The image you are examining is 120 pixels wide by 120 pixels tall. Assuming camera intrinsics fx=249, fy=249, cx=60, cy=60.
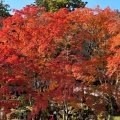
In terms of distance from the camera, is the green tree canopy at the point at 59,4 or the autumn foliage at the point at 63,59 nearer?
the autumn foliage at the point at 63,59

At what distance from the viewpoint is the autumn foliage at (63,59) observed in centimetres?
1505

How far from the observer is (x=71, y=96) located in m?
15.7

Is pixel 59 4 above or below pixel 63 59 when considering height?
above

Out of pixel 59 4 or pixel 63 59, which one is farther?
pixel 59 4

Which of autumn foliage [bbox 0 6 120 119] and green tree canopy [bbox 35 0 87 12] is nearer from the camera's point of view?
autumn foliage [bbox 0 6 120 119]

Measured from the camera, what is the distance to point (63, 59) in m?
16.1

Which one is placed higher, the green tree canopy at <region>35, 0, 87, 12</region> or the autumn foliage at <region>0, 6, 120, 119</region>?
the green tree canopy at <region>35, 0, 87, 12</region>

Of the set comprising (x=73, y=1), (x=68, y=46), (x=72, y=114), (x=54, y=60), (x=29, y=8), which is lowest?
(x=72, y=114)

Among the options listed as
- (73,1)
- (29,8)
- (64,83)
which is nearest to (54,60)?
(64,83)

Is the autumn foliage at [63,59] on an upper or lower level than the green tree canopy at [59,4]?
lower

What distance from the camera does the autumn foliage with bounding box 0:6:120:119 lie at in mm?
15047

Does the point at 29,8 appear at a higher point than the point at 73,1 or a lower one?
lower

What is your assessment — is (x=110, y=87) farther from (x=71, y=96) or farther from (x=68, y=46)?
(x=68, y=46)

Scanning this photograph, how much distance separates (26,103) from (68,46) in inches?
243
